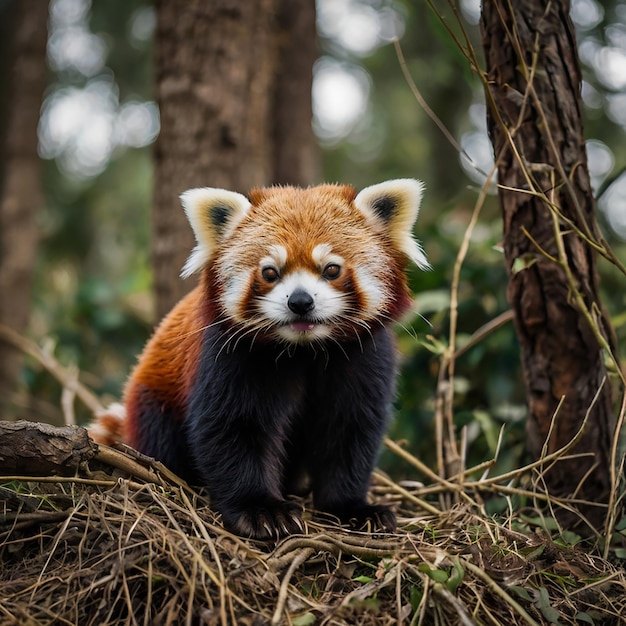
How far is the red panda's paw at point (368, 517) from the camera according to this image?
2.53 meters

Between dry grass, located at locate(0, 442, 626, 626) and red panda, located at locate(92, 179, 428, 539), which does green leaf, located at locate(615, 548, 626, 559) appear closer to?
dry grass, located at locate(0, 442, 626, 626)

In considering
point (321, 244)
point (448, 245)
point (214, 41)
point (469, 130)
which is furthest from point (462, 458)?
point (469, 130)

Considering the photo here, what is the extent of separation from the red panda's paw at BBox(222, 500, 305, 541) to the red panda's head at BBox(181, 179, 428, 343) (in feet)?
1.91

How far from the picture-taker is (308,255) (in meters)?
2.33

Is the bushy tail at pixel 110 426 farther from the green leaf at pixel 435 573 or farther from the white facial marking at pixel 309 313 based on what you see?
the green leaf at pixel 435 573

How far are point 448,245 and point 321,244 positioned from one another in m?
2.20

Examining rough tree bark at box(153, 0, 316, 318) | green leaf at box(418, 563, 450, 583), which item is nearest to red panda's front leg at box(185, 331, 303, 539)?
green leaf at box(418, 563, 450, 583)

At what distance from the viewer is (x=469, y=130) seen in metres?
10.5

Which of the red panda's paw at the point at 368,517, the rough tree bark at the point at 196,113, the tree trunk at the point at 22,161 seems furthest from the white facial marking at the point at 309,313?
the tree trunk at the point at 22,161

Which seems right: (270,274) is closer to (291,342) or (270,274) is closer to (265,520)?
(291,342)

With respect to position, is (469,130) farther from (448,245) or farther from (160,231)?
(160,231)

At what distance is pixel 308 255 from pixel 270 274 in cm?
14

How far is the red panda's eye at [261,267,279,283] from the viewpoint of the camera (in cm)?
234

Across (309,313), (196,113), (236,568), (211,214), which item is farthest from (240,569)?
(196,113)
